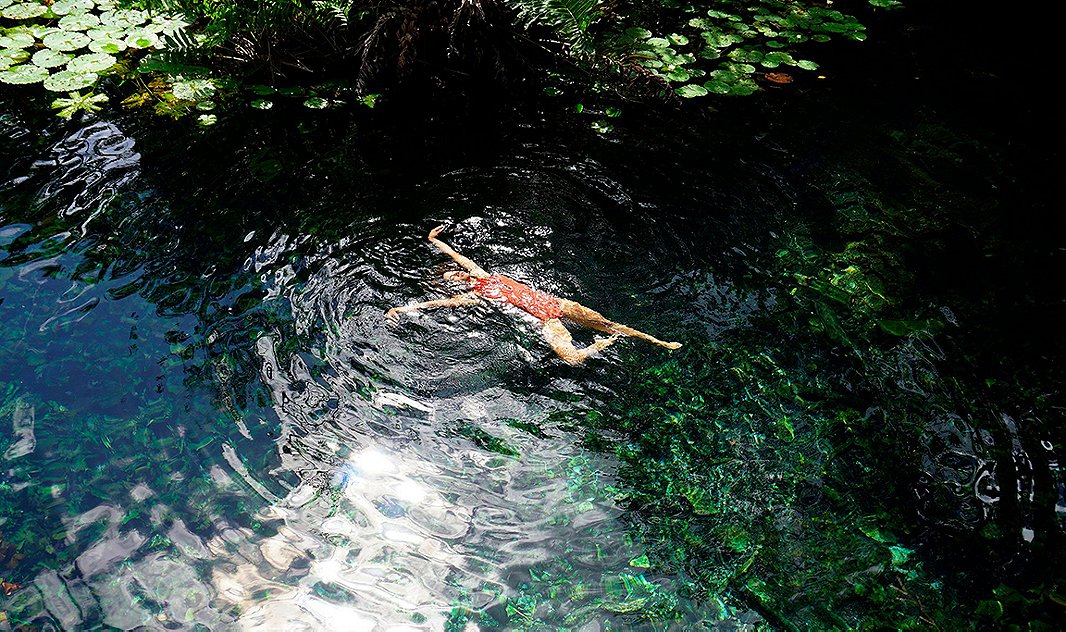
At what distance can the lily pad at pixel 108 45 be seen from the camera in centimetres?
522

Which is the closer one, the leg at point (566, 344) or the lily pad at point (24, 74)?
the leg at point (566, 344)

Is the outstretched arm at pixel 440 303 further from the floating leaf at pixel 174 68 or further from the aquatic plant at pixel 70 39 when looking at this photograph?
the aquatic plant at pixel 70 39

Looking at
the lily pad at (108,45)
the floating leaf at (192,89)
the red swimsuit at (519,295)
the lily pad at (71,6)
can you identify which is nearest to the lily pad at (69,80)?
the lily pad at (108,45)

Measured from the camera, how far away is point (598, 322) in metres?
3.34

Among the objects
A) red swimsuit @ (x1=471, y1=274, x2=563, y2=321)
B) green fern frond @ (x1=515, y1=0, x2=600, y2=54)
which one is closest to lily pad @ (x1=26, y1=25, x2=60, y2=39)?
green fern frond @ (x1=515, y1=0, x2=600, y2=54)

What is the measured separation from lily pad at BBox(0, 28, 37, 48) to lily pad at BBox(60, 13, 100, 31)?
252 millimetres

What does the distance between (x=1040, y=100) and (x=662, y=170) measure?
11.2 ft

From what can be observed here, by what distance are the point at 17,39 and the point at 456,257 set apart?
174 inches

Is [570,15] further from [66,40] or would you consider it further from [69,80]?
[66,40]

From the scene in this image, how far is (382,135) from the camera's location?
190 inches

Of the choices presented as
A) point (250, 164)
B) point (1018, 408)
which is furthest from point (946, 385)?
point (250, 164)

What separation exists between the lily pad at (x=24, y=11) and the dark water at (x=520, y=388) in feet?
4.90

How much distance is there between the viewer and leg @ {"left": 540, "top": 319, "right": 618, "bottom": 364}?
321 cm

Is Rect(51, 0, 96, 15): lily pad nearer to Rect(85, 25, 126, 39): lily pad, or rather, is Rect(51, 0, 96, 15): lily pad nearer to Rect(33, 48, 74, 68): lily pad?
Rect(85, 25, 126, 39): lily pad
